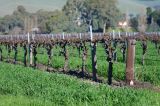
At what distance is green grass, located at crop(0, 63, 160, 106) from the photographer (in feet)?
43.7

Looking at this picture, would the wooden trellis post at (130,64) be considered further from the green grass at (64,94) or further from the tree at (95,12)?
the tree at (95,12)

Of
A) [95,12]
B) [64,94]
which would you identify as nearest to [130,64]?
[64,94]

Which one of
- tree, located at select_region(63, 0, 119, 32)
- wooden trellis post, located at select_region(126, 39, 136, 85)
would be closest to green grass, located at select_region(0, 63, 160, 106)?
wooden trellis post, located at select_region(126, 39, 136, 85)

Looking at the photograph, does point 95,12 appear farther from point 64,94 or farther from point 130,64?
point 64,94

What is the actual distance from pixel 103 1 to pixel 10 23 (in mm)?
25085

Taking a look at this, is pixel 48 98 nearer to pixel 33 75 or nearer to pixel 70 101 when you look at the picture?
pixel 70 101

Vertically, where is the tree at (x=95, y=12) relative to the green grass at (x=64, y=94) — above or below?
above

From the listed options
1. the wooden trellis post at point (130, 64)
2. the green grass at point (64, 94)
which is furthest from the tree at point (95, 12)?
the green grass at point (64, 94)

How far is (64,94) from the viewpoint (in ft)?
49.1

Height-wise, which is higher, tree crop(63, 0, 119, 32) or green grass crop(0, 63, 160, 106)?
tree crop(63, 0, 119, 32)

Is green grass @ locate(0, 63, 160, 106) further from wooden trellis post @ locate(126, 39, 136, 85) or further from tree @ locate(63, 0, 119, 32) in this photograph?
tree @ locate(63, 0, 119, 32)

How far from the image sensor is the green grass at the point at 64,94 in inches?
524

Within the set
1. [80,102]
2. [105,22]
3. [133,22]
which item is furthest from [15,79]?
[133,22]

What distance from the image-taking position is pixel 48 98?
14.7m
